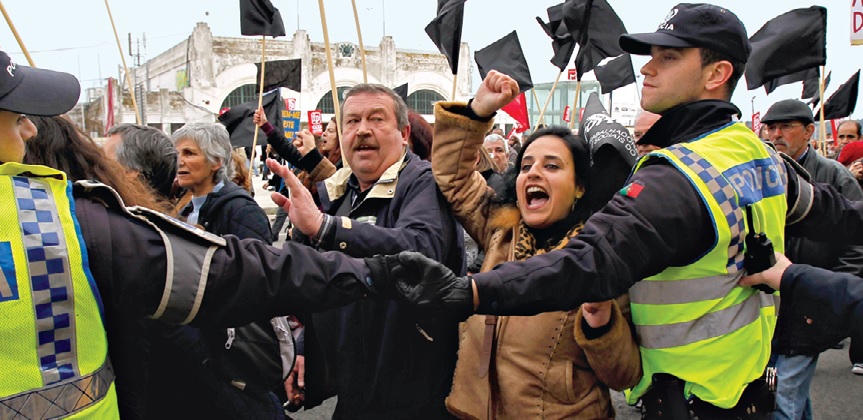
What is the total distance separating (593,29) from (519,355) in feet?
12.6

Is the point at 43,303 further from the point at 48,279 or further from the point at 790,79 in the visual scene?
the point at 790,79

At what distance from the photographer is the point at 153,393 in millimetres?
2273

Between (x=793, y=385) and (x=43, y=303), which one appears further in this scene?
(x=793, y=385)

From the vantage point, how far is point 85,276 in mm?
1299

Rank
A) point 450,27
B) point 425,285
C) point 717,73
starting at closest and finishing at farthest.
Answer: point 425,285
point 717,73
point 450,27

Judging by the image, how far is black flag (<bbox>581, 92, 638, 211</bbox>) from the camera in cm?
227

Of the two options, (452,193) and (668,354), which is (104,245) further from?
(668,354)

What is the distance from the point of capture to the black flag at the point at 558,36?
5367 millimetres

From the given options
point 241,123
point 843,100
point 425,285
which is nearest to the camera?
point 425,285

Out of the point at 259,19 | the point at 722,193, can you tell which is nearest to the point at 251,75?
the point at 259,19

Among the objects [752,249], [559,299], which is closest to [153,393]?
[559,299]

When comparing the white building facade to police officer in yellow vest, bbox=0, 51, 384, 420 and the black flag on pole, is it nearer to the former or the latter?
the black flag on pole

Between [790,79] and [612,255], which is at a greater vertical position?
[790,79]

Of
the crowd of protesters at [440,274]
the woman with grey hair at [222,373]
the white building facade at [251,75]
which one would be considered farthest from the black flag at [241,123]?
the white building facade at [251,75]
